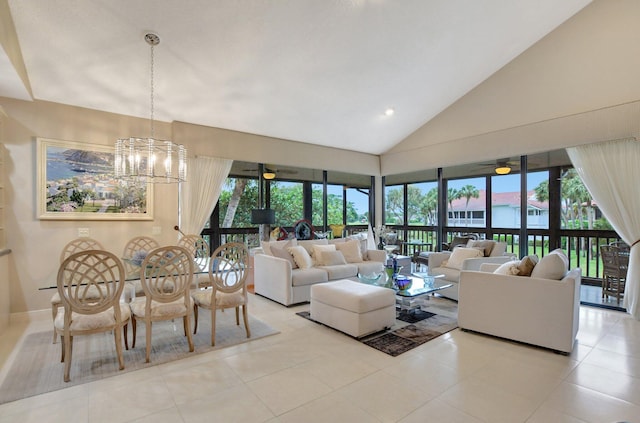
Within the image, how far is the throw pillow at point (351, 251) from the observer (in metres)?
5.64

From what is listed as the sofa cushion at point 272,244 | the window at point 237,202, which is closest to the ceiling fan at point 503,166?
the sofa cushion at point 272,244

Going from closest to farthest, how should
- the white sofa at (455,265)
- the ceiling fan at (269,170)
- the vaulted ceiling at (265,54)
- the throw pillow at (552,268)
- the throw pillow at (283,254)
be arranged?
1. the throw pillow at (552,268)
2. the vaulted ceiling at (265,54)
3. the white sofa at (455,265)
4. the throw pillow at (283,254)
5. the ceiling fan at (269,170)

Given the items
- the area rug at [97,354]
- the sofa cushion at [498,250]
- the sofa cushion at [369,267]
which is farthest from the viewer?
the sofa cushion at [369,267]

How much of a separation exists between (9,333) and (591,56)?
27.2ft

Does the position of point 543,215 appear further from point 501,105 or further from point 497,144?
point 501,105

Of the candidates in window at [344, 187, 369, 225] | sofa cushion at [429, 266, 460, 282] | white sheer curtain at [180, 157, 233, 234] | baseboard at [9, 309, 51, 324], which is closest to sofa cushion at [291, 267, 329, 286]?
sofa cushion at [429, 266, 460, 282]

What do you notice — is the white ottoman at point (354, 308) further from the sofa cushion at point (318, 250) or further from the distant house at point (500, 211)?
the distant house at point (500, 211)

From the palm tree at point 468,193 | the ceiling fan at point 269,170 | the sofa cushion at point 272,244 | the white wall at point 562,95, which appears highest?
the white wall at point 562,95

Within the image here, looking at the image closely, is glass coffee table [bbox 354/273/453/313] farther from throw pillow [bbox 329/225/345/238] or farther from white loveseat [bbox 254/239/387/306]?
throw pillow [bbox 329/225/345/238]

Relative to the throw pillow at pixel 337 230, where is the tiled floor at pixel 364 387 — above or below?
below

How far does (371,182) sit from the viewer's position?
8.12 meters

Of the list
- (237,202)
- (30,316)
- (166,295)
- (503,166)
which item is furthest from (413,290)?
(30,316)

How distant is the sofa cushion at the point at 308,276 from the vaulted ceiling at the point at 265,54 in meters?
2.73

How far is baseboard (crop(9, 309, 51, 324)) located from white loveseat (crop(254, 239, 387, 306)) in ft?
9.12
